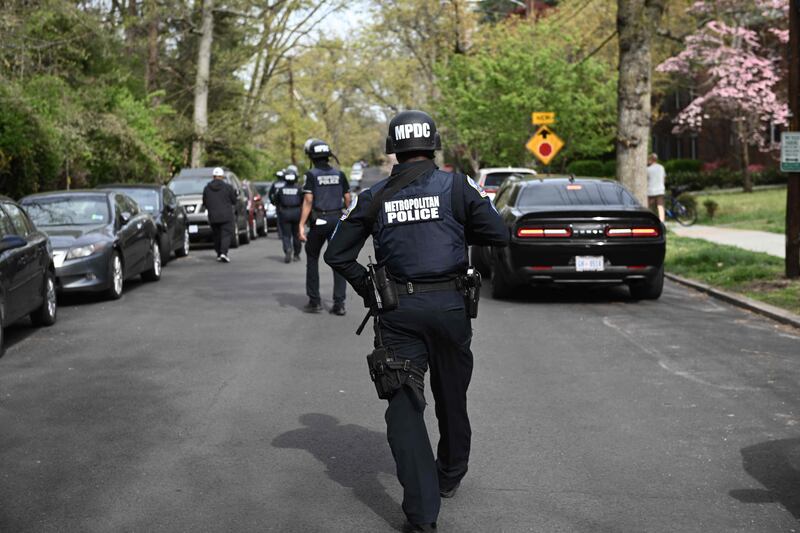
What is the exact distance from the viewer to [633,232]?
13.6 meters

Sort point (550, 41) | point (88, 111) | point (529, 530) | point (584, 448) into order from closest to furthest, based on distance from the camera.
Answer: point (529, 530) < point (584, 448) < point (88, 111) < point (550, 41)

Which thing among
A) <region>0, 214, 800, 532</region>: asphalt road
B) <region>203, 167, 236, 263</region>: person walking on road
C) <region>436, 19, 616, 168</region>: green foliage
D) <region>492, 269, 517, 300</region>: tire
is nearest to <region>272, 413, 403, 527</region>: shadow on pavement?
<region>0, 214, 800, 532</region>: asphalt road

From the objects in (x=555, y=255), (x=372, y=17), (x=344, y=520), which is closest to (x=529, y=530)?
(x=344, y=520)

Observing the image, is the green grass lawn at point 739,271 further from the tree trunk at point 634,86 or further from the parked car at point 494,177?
the parked car at point 494,177

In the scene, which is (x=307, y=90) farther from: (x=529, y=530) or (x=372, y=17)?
(x=529, y=530)

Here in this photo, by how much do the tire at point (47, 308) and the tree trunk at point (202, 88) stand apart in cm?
2646

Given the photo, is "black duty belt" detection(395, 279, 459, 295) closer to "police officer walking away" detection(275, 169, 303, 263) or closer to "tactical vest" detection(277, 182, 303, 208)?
"police officer walking away" detection(275, 169, 303, 263)

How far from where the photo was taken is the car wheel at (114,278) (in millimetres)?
14552

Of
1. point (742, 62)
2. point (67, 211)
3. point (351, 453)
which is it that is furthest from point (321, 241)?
point (742, 62)

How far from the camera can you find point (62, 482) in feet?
19.6

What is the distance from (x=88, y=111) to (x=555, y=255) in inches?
634

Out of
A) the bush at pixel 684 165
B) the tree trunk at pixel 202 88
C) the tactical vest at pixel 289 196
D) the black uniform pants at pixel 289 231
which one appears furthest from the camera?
the bush at pixel 684 165

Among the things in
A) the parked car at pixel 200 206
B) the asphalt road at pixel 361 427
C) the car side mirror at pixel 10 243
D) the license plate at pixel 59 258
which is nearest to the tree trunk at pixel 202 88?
the parked car at pixel 200 206

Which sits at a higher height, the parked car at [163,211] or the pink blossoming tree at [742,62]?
the pink blossoming tree at [742,62]
